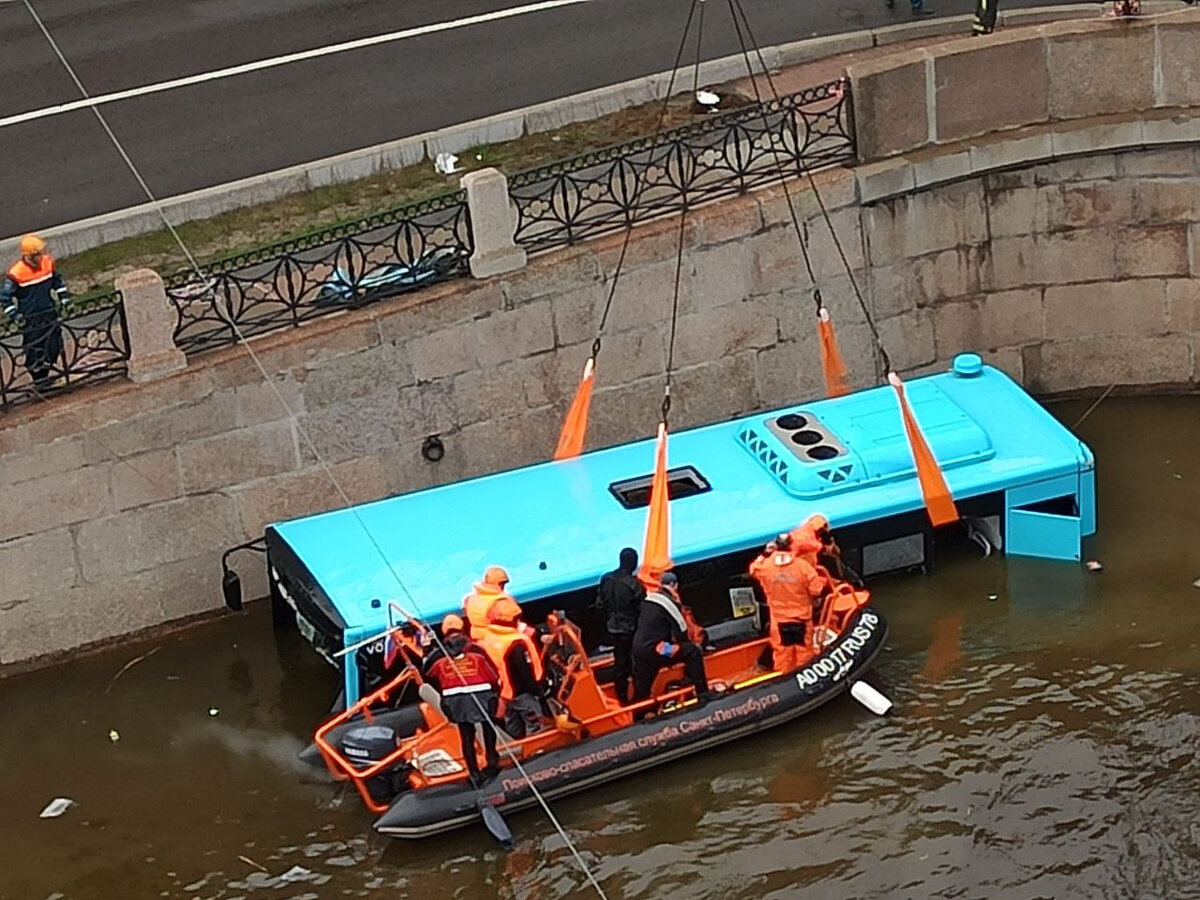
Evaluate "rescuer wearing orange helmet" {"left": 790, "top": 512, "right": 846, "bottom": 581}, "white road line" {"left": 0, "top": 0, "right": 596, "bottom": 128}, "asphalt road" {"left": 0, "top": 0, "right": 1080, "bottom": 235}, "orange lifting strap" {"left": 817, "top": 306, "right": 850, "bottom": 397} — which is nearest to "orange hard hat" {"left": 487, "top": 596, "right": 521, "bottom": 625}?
"rescuer wearing orange helmet" {"left": 790, "top": 512, "right": 846, "bottom": 581}

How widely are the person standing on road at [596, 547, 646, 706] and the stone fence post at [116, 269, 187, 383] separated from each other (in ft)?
12.8

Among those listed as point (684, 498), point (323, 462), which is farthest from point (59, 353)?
point (684, 498)

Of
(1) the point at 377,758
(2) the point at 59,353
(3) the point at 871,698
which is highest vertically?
(2) the point at 59,353

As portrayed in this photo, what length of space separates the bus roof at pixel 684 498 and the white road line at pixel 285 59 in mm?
7088

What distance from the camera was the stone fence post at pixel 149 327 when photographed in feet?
55.2

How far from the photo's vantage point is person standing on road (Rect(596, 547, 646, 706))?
15.6 m

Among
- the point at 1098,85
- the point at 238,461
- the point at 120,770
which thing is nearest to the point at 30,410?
the point at 238,461

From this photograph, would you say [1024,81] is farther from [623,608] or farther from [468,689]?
[468,689]

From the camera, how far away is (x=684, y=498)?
57.6ft

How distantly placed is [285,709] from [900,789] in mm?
4738

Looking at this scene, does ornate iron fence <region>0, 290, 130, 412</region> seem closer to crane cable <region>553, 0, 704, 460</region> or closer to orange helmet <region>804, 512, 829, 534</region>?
crane cable <region>553, 0, 704, 460</region>

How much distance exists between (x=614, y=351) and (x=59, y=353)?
463 centimetres

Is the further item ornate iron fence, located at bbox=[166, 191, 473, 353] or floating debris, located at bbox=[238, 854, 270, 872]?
ornate iron fence, located at bbox=[166, 191, 473, 353]

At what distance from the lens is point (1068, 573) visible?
17812 mm
